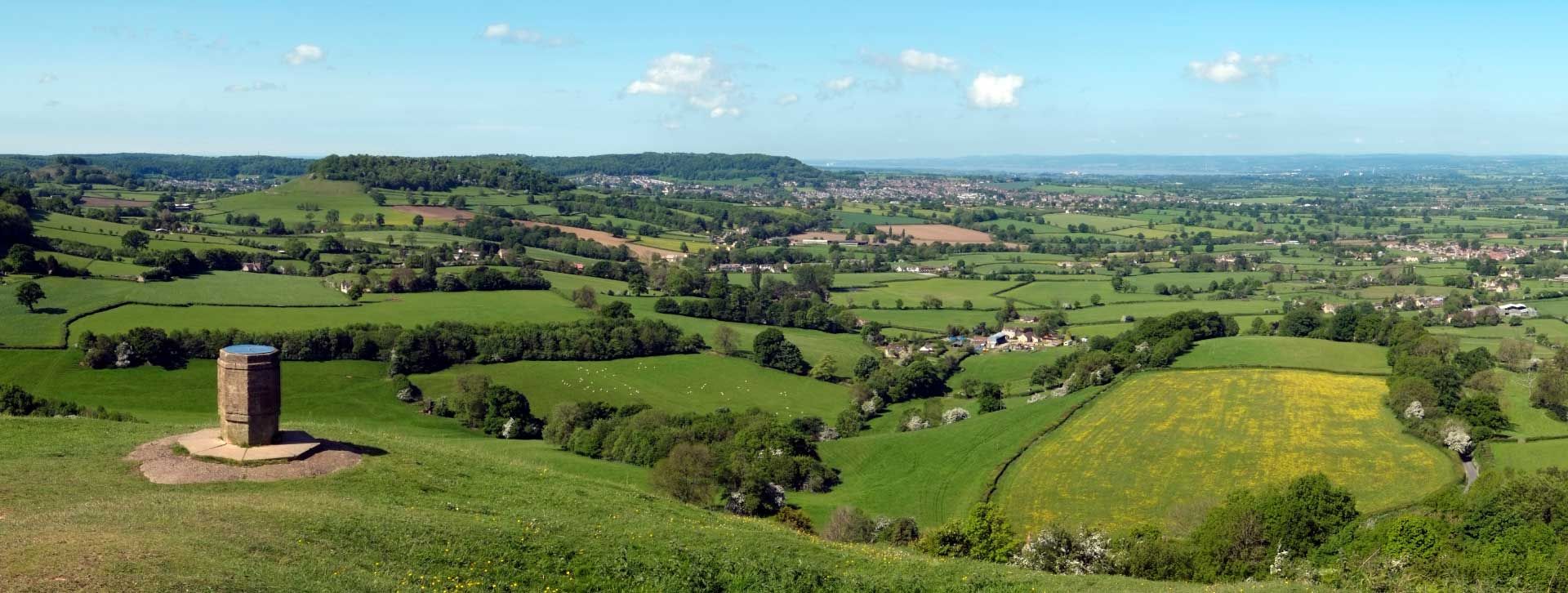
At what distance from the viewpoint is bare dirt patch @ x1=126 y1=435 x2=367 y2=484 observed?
80.3 ft

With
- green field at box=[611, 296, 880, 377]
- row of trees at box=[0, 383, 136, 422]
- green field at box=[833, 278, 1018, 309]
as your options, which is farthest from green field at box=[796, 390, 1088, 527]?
green field at box=[833, 278, 1018, 309]

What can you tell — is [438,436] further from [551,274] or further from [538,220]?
[538,220]

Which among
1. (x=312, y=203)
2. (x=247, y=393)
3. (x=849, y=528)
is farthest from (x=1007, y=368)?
(x=312, y=203)

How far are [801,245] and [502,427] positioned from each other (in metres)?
112

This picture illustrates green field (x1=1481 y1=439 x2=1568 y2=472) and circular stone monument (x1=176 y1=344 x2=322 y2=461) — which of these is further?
green field (x1=1481 y1=439 x2=1568 y2=472)

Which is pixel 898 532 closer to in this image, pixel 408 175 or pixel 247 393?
pixel 247 393

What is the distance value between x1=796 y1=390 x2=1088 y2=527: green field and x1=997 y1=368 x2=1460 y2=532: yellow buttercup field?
1.66m

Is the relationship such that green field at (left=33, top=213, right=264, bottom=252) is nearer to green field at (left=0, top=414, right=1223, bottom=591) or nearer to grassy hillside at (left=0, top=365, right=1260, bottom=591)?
grassy hillside at (left=0, top=365, right=1260, bottom=591)

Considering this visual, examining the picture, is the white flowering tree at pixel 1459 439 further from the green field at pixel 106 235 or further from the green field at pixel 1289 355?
the green field at pixel 106 235

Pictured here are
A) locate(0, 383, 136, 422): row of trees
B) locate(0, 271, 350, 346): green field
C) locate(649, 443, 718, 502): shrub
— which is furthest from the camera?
locate(0, 271, 350, 346): green field

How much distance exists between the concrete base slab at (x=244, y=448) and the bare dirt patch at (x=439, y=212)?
126 metres

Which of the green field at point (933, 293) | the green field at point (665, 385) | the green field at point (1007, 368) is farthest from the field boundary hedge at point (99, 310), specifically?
the green field at point (933, 293)

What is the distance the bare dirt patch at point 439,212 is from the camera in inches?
5969

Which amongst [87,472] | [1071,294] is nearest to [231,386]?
[87,472]
